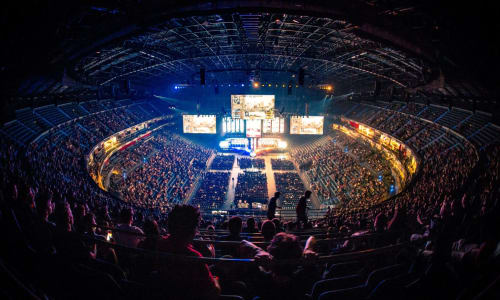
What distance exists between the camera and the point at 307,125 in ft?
123

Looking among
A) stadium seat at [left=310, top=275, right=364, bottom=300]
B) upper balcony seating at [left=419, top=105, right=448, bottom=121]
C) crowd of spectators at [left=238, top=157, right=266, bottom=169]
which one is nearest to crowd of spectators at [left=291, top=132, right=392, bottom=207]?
upper balcony seating at [left=419, top=105, right=448, bottom=121]

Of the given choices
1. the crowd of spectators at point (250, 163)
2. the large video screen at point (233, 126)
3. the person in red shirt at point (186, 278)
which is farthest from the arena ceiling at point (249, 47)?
the large video screen at point (233, 126)

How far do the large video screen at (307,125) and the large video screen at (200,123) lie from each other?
12524 millimetres

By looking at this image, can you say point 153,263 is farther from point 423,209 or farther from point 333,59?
point 333,59

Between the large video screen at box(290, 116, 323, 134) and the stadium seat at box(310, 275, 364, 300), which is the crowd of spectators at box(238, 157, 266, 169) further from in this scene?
the stadium seat at box(310, 275, 364, 300)

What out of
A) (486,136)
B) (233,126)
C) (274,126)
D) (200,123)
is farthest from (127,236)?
(233,126)

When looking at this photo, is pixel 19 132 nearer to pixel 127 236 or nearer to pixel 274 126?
pixel 127 236

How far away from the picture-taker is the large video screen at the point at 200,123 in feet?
124

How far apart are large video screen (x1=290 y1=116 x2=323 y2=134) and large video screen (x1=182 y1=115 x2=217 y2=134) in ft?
41.1

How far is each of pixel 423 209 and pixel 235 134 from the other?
37249 millimetres

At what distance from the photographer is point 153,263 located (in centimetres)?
286

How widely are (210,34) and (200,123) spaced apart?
69.8ft

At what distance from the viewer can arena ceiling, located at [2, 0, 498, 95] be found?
7477 mm

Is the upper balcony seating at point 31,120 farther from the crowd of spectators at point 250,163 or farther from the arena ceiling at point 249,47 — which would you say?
the crowd of spectators at point 250,163
